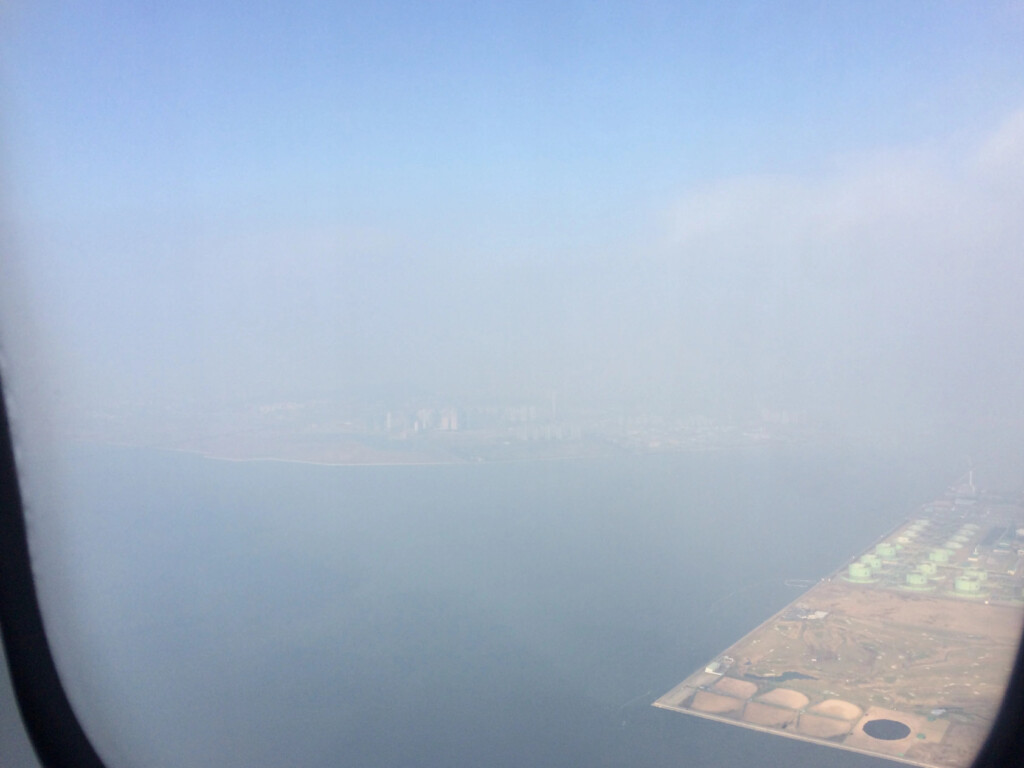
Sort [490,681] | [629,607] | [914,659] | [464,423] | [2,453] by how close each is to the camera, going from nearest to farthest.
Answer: [2,453] < [914,659] < [490,681] < [629,607] < [464,423]

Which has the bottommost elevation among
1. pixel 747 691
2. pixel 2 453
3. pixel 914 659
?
pixel 747 691

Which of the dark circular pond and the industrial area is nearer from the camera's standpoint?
the industrial area

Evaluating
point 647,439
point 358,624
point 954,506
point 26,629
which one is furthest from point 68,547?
point 954,506

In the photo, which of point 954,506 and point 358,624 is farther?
point 358,624

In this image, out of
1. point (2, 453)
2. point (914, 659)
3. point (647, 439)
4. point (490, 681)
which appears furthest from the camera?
point (647, 439)

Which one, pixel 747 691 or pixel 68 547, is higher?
pixel 68 547

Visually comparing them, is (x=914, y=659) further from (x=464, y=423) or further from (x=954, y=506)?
(x=464, y=423)
